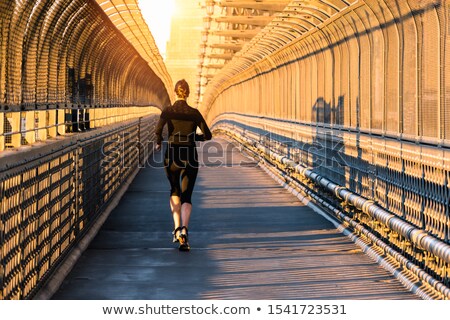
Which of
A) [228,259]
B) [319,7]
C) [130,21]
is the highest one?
[130,21]

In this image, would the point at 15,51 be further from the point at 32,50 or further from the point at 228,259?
the point at 228,259

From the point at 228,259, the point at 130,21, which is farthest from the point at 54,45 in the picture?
the point at 130,21

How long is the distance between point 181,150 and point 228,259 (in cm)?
147

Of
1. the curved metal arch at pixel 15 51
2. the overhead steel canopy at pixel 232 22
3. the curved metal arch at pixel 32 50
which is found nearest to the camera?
the curved metal arch at pixel 15 51

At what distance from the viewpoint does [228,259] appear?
11156 mm

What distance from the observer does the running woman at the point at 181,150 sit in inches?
468

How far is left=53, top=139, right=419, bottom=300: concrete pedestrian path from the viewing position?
9.34 m

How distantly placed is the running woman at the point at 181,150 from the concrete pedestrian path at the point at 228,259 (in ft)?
1.29

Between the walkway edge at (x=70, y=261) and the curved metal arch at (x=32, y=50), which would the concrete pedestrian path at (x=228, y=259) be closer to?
the walkway edge at (x=70, y=261)

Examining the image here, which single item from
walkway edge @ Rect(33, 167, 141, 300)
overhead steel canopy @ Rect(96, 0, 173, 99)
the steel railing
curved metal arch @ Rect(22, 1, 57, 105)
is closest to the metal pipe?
the steel railing

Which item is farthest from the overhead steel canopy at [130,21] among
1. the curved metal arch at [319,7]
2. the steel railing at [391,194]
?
the steel railing at [391,194]

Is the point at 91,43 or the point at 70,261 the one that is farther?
the point at 91,43

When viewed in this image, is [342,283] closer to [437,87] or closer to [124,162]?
[437,87]

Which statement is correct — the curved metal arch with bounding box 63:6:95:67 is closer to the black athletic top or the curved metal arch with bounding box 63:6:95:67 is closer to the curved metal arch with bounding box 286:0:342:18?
the black athletic top
